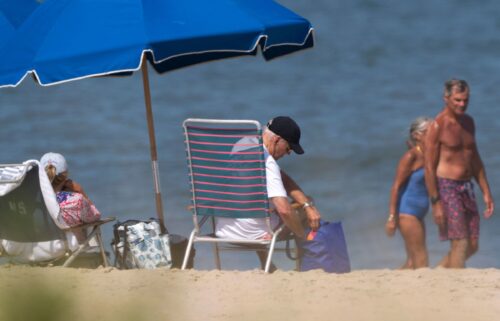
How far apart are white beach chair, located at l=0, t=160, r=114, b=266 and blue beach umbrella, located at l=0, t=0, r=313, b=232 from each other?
1.60 ft

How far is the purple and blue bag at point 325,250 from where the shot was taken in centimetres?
594

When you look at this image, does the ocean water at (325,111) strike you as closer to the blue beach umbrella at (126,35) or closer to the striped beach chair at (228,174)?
the striped beach chair at (228,174)

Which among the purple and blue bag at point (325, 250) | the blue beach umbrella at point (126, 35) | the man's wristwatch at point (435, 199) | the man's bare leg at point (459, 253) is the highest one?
the blue beach umbrella at point (126, 35)

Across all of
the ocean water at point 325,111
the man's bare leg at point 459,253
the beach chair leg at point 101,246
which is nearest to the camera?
the beach chair leg at point 101,246

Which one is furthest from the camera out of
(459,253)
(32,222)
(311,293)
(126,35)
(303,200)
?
(459,253)

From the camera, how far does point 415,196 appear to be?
658 cm

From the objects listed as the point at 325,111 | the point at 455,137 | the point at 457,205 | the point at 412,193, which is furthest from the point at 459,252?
the point at 325,111

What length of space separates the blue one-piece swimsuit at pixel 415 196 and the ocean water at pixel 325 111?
1.97 metres

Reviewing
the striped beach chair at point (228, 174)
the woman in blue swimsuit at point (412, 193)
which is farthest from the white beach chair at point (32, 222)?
the woman in blue swimsuit at point (412, 193)

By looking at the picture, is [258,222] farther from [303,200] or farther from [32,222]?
[32,222]

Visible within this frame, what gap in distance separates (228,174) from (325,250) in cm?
68

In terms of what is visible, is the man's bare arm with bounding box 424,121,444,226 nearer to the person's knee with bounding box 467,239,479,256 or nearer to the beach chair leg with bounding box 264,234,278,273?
the person's knee with bounding box 467,239,479,256

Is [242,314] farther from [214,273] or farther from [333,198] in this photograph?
[333,198]

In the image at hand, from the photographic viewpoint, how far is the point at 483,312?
4945 mm
